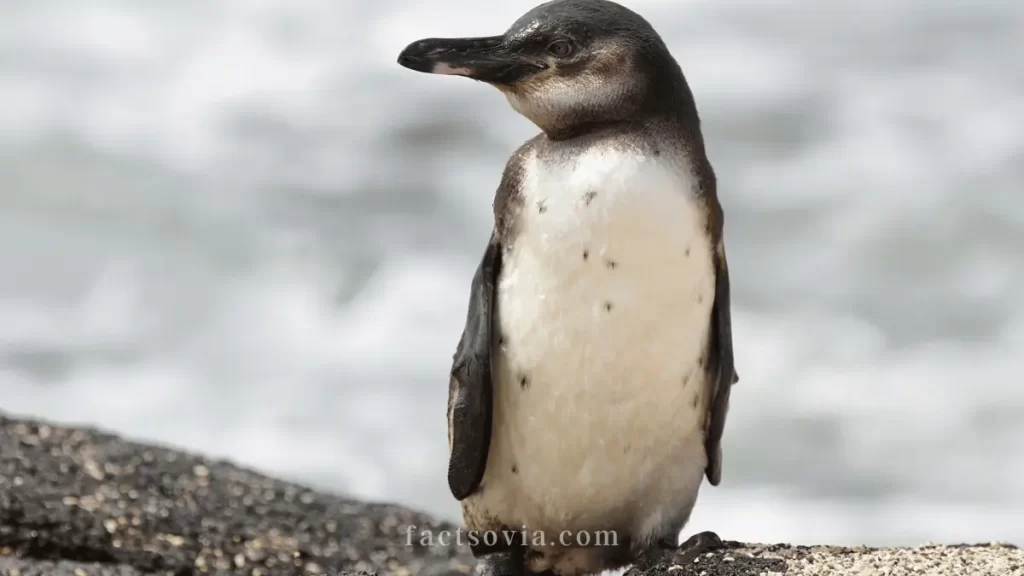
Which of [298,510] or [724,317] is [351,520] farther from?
[724,317]

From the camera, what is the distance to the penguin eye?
9.51 feet

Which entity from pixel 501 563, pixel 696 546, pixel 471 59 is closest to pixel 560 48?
pixel 471 59

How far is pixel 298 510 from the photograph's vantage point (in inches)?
221

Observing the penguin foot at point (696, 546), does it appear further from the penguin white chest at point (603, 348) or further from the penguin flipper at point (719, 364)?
the penguin flipper at point (719, 364)

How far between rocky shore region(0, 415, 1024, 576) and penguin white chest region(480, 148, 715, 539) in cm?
199

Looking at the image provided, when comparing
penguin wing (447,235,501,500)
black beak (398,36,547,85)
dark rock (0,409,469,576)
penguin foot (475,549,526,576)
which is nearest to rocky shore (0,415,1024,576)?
dark rock (0,409,469,576)

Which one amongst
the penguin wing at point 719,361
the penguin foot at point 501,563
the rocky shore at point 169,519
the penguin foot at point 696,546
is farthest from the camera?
the rocky shore at point 169,519

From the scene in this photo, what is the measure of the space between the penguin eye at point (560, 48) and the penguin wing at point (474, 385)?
490 millimetres

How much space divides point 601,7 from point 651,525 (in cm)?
129

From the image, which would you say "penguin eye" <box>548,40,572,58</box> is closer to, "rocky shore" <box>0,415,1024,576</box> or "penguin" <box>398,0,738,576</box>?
"penguin" <box>398,0,738,576</box>

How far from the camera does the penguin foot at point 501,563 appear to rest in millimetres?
3284

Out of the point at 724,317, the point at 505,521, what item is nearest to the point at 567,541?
the point at 505,521

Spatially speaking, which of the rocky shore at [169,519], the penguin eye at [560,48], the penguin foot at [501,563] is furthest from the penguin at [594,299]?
the rocky shore at [169,519]

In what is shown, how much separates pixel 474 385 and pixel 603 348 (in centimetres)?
35
